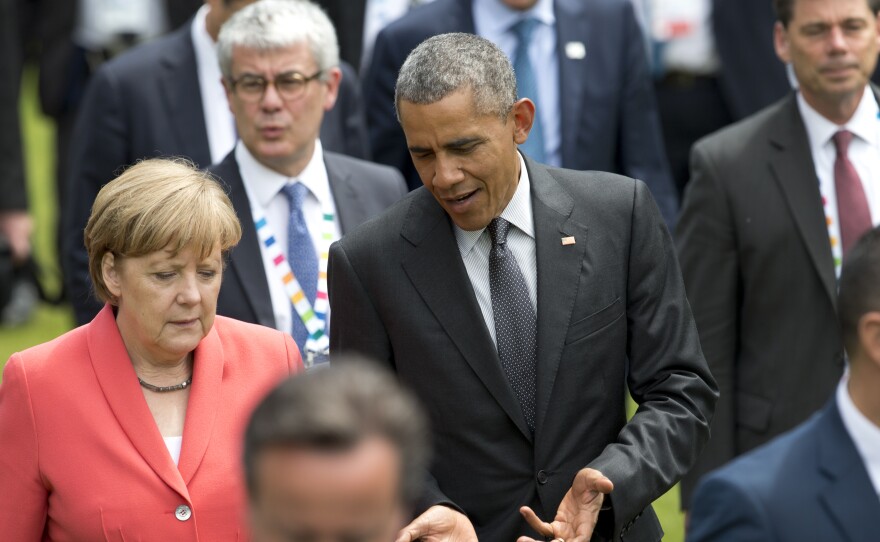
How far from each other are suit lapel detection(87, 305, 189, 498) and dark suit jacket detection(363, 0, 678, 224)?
2769 mm

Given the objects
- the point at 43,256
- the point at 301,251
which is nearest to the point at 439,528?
the point at 301,251

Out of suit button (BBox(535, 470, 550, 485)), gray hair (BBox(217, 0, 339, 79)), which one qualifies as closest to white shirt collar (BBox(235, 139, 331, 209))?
gray hair (BBox(217, 0, 339, 79))

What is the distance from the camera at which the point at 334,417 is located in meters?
2.78

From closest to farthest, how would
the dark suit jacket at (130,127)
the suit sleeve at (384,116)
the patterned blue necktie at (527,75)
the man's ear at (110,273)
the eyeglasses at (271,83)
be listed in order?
1. the man's ear at (110,273)
2. the eyeglasses at (271,83)
3. the dark suit jacket at (130,127)
4. the patterned blue necktie at (527,75)
5. the suit sleeve at (384,116)

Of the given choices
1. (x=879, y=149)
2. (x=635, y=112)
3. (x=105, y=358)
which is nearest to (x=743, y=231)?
(x=879, y=149)

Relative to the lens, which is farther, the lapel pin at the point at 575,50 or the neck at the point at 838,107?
the lapel pin at the point at 575,50

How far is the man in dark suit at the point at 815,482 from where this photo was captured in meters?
3.49

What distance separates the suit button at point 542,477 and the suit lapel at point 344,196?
1.58 meters

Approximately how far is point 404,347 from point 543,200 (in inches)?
21.5

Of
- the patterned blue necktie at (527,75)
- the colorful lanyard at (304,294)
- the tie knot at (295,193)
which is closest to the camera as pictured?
the colorful lanyard at (304,294)

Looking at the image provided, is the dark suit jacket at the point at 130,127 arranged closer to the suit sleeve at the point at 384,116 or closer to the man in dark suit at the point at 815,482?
the suit sleeve at the point at 384,116

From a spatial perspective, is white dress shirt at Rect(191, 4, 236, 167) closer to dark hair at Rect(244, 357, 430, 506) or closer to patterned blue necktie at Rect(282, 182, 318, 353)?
patterned blue necktie at Rect(282, 182, 318, 353)

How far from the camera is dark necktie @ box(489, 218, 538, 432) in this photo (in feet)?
15.2

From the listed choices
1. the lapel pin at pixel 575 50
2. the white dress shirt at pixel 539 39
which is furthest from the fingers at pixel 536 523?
the lapel pin at pixel 575 50
